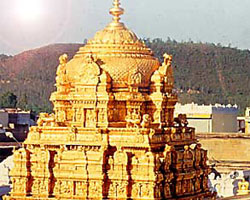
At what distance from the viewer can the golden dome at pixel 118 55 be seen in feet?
62.0

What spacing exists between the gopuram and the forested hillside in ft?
240

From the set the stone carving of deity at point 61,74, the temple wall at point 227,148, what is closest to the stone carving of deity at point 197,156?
the stone carving of deity at point 61,74

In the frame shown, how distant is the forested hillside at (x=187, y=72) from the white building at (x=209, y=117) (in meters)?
41.6

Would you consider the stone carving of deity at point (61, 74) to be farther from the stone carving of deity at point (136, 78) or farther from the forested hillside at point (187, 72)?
the forested hillside at point (187, 72)

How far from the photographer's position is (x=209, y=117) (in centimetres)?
4934

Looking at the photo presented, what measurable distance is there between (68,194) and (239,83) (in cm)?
9322

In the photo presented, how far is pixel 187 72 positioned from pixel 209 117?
228ft

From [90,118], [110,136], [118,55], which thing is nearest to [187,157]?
[110,136]

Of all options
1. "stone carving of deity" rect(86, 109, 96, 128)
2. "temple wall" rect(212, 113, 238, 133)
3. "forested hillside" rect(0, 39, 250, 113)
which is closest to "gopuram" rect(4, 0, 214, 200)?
"stone carving of deity" rect(86, 109, 96, 128)

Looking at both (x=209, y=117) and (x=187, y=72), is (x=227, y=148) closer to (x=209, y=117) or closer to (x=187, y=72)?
(x=209, y=117)

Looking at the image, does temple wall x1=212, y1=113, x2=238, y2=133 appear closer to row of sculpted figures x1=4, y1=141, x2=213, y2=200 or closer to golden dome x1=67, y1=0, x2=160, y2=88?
golden dome x1=67, y1=0, x2=160, y2=88

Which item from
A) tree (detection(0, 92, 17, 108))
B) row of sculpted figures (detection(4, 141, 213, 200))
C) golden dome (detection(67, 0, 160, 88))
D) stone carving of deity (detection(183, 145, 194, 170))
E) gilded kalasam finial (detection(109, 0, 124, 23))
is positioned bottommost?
row of sculpted figures (detection(4, 141, 213, 200))

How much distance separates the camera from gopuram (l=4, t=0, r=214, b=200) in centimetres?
1838

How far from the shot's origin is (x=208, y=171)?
20.1 meters
